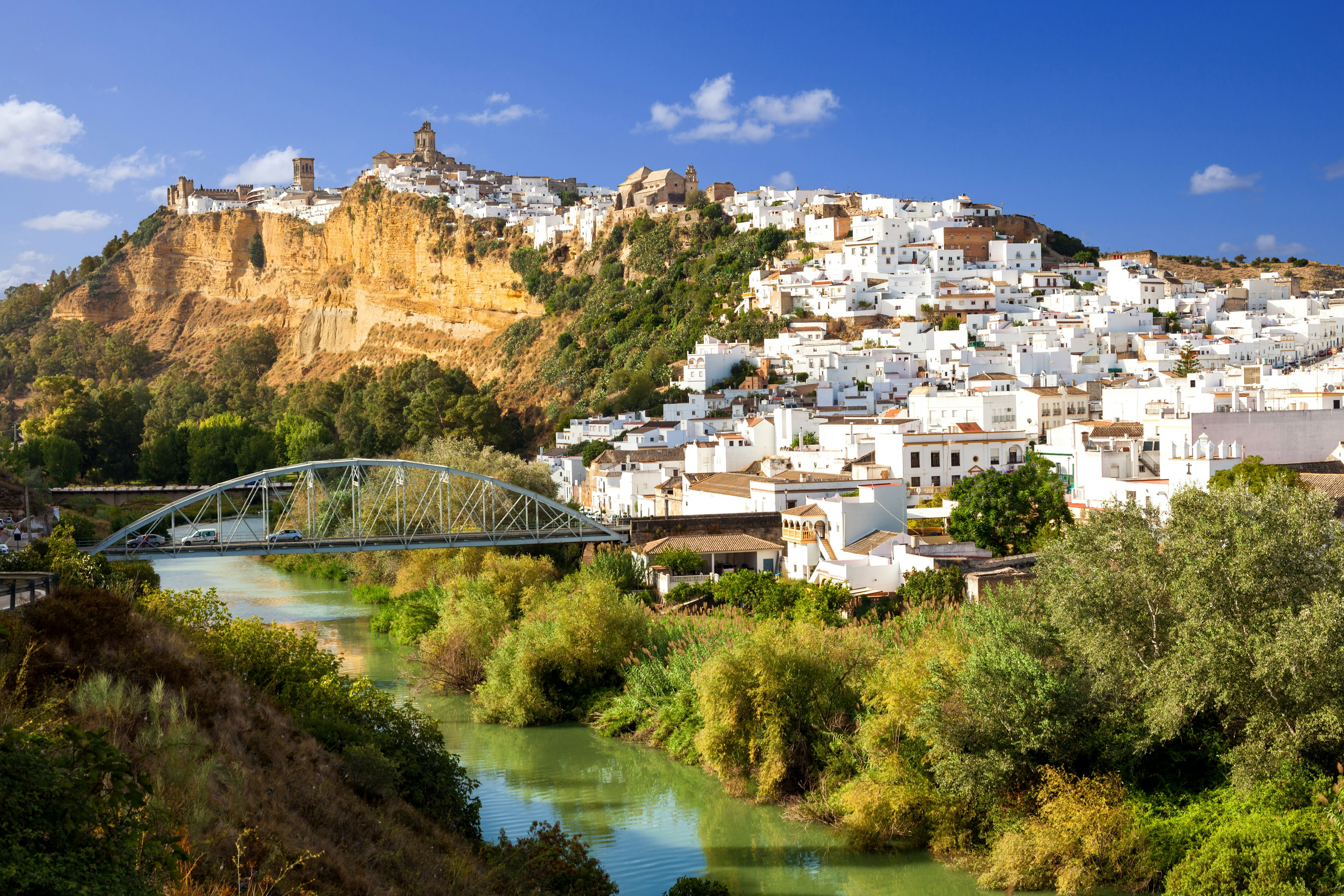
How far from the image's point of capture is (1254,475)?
23.9 metres

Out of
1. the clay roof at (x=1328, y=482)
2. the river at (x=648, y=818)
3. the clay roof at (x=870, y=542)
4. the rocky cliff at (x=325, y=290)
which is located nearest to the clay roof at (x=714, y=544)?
the clay roof at (x=870, y=542)

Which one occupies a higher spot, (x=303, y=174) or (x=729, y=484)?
(x=303, y=174)

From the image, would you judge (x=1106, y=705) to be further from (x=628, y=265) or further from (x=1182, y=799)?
(x=628, y=265)

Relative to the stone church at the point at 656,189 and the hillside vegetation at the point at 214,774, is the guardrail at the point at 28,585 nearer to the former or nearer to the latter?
the hillside vegetation at the point at 214,774

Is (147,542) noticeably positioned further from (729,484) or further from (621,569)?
(729,484)

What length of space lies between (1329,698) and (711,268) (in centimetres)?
5944

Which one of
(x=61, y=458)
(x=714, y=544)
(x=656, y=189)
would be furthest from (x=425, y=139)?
(x=714, y=544)

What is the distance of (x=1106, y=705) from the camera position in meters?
14.6

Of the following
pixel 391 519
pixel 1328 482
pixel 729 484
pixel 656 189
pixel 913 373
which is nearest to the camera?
pixel 1328 482

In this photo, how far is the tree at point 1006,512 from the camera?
84.2 ft

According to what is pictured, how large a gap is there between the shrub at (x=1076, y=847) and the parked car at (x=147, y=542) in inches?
800

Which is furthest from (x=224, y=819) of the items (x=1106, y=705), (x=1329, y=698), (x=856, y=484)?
(x=856, y=484)

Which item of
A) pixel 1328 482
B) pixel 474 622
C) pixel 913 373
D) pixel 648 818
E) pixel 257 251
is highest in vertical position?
pixel 257 251

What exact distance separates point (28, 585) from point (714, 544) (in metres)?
16.8
